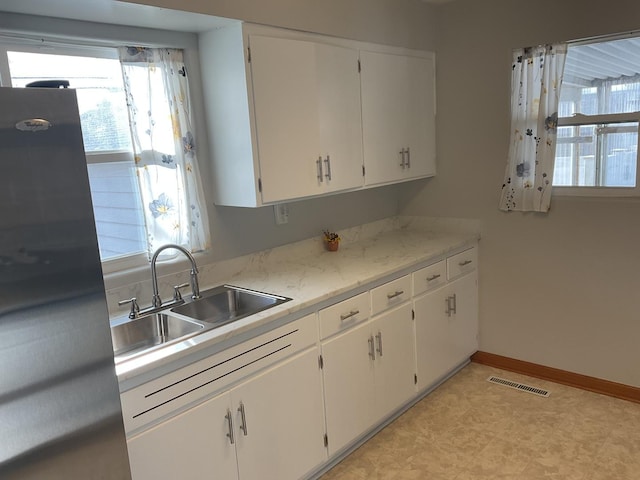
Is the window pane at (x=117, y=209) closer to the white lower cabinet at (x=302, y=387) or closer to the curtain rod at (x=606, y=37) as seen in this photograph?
the white lower cabinet at (x=302, y=387)

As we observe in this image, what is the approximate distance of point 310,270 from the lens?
2855mm

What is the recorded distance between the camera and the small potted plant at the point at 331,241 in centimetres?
329

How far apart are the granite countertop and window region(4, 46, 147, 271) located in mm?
240

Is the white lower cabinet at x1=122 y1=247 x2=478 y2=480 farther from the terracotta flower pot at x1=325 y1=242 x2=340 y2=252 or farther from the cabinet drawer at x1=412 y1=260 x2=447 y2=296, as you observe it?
the terracotta flower pot at x1=325 y1=242 x2=340 y2=252

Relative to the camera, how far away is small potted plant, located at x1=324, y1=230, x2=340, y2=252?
3285mm

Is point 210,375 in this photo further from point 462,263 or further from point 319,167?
point 462,263

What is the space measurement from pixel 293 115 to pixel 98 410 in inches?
66.3

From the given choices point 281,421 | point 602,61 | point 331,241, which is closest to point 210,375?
point 281,421

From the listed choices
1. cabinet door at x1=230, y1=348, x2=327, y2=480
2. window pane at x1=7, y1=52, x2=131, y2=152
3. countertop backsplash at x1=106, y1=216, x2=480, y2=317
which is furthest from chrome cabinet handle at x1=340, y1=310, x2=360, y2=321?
window pane at x1=7, y1=52, x2=131, y2=152

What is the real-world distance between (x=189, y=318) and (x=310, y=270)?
2.70 ft

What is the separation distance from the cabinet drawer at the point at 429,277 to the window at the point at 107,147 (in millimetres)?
1535

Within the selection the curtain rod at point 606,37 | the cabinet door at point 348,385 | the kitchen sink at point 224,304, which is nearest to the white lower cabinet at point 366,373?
the cabinet door at point 348,385

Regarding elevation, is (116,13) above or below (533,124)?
above

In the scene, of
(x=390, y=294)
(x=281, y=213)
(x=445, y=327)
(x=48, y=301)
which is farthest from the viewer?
(x=445, y=327)
